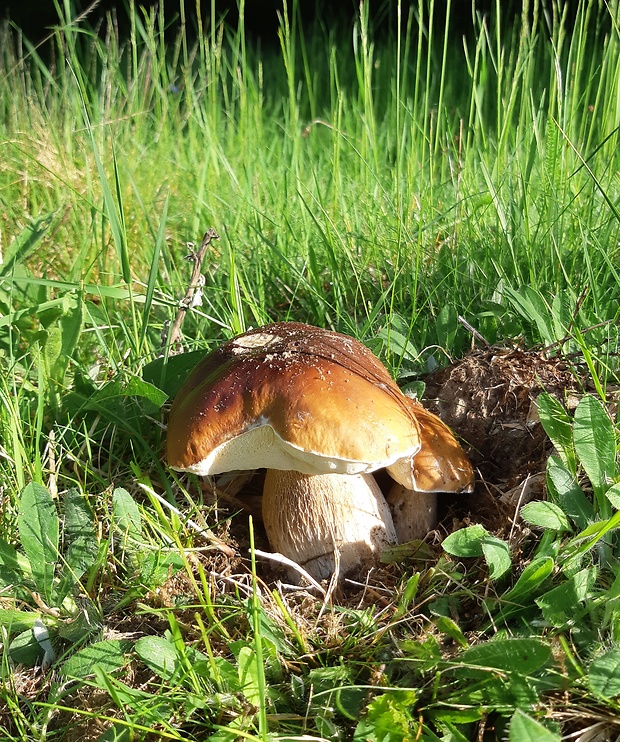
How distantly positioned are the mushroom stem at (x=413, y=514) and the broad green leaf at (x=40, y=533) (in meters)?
0.77

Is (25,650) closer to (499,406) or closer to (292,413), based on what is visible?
(292,413)

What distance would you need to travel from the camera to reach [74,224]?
2.41 m

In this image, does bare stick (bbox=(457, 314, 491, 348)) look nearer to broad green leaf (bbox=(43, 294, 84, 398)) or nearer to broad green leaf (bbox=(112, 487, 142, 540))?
broad green leaf (bbox=(112, 487, 142, 540))

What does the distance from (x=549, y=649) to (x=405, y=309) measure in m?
1.08

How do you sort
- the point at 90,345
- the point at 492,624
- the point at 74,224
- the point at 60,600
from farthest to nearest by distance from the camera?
the point at 74,224
the point at 90,345
the point at 60,600
the point at 492,624

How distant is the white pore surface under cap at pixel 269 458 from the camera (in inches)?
45.7

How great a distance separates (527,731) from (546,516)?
40cm

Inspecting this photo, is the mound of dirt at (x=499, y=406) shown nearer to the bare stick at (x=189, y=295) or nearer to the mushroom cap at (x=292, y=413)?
the mushroom cap at (x=292, y=413)

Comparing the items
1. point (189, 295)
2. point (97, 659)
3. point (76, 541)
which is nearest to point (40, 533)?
point (76, 541)

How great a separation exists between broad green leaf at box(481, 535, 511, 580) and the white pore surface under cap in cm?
22

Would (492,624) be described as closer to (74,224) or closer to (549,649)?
(549,649)

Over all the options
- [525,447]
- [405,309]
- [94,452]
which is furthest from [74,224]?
[525,447]

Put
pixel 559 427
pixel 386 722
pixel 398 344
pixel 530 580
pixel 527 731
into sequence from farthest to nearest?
1. pixel 398 344
2. pixel 559 427
3. pixel 530 580
4. pixel 386 722
5. pixel 527 731

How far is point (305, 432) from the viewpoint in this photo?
1.13m
